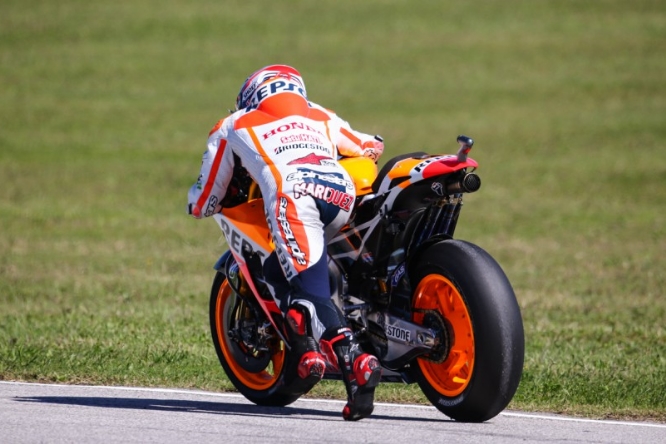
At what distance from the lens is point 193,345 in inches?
392

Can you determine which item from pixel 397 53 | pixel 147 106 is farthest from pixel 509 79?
pixel 147 106

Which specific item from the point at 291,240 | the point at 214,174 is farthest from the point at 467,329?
the point at 214,174

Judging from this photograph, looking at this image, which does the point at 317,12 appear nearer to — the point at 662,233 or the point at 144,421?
the point at 662,233

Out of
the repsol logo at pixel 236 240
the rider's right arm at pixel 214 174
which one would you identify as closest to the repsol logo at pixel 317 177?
the rider's right arm at pixel 214 174

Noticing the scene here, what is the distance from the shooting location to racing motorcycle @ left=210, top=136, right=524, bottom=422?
6.65m

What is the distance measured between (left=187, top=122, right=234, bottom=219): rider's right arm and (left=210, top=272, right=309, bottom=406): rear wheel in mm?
792

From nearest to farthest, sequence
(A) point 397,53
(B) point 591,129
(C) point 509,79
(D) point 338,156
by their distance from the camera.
A: 1. (D) point 338,156
2. (B) point 591,129
3. (C) point 509,79
4. (A) point 397,53

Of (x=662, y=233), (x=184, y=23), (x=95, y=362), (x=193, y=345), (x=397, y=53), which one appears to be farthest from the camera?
(x=184, y=23)

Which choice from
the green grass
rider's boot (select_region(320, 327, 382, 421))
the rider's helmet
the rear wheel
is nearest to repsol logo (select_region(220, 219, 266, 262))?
the rear wheel

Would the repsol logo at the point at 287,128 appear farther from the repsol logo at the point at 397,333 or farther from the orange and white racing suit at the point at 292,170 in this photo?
the repsol logo at the point at 397,333

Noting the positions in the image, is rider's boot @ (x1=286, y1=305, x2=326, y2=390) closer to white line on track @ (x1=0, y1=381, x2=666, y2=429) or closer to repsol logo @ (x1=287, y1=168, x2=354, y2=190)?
repsol logo @ (x1=287, y1=168, x2=354, y2=190)

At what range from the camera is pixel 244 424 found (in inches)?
274

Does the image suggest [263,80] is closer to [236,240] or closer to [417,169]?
[236,240]

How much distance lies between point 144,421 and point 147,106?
82.7 ft
